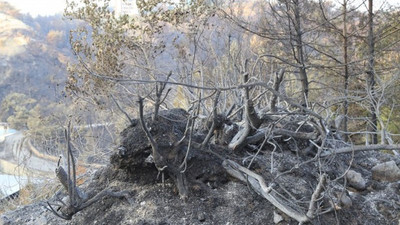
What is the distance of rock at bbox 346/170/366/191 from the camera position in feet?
7.74

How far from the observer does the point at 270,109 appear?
104 inches

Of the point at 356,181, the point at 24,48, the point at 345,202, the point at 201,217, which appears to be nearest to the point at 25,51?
the point at 24,48

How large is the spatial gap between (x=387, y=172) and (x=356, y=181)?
31 cm

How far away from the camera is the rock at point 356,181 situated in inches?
92.9

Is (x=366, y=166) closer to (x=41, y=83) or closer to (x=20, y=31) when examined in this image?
(x=41, y=83)

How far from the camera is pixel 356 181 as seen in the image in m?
2.37

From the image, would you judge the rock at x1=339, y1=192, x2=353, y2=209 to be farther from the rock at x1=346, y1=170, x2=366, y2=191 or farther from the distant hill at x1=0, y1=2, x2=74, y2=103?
the distant hill at x1=0, y1=2, x2=74, y2=103

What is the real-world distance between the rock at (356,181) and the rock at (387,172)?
211 millimetres

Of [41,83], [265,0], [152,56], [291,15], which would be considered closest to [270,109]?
[152,56]

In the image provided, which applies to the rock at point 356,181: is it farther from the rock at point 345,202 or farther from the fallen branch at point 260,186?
the fallen branch at point 260,186

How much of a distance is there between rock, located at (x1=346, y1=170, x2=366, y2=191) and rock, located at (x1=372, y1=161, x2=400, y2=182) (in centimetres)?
21

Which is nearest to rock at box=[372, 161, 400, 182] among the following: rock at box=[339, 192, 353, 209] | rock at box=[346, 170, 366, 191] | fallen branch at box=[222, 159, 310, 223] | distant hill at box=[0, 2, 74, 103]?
rock at box=[346, 170, 366, 191]

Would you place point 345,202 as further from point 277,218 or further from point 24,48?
point 24,48

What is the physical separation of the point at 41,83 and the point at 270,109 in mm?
21488
